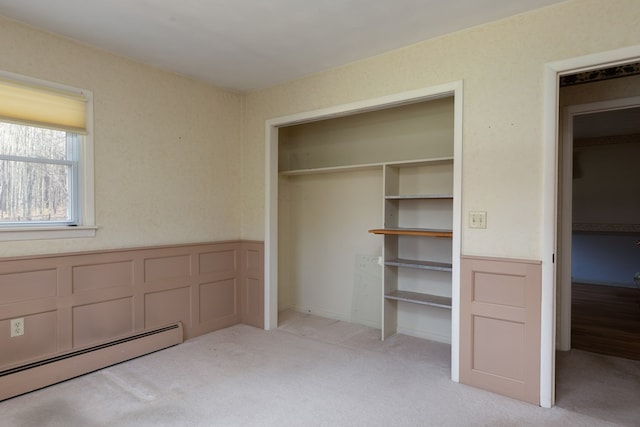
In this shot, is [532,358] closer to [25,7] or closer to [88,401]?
[88,401]

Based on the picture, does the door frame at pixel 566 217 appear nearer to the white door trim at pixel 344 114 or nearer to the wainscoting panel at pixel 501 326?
the wainscoting panel at pixel 501 326

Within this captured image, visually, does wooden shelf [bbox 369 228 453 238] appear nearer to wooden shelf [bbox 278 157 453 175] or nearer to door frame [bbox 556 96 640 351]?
wooden shelf [bbox 278 157 453 175]

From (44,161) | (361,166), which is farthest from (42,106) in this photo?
(361,166)

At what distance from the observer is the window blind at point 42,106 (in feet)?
8.14

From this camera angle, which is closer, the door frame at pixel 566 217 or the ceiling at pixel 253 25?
the ceiling at pixel 253 25

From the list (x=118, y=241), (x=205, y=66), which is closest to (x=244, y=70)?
(x=205, y=66)

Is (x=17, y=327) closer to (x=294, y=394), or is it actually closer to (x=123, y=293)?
(x=123, y=293)

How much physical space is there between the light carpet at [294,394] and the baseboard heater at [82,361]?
2.4 inches

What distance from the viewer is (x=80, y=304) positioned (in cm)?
282

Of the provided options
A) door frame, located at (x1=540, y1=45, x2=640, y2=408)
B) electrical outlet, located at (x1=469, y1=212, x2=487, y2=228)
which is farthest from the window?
door frame, located at (x1=540, y1=45, x2=640, y2=408)

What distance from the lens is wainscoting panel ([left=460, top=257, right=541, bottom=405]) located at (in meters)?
2.40

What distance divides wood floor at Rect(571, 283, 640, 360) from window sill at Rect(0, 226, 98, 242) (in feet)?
14.6

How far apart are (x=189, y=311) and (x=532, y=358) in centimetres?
296

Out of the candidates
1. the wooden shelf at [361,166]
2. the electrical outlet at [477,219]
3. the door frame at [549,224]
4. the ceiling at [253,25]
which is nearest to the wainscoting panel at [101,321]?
the ceiling at [253,25]
